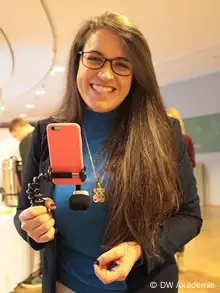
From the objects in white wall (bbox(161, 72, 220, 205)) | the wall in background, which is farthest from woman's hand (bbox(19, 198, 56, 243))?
the wall in background

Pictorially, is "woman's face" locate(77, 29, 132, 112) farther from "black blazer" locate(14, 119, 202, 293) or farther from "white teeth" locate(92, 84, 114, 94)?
"black blazer" locate(14, 119, 202, 293)

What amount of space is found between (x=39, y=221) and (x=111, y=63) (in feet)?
1.08

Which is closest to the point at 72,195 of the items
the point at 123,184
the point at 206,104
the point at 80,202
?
the point at 80,202

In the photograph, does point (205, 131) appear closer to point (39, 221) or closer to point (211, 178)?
point (211, 178)

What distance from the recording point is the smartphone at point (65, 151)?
0.57m

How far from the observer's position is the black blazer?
0.66 meters

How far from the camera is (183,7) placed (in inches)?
134

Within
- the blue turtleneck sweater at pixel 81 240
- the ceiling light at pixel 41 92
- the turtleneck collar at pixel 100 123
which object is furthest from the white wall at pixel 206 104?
the blue turtleneck sweater at pixel 81 240

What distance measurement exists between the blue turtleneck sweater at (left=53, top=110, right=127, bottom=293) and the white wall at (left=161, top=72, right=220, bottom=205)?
18.3ft

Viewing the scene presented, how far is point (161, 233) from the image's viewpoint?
2.16 feet

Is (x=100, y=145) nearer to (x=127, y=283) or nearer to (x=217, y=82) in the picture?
(x=127, y=283)

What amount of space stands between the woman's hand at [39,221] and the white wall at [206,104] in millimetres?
5679

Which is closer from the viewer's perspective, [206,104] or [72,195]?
[72,195]

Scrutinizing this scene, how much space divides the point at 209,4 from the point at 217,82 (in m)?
2.87
